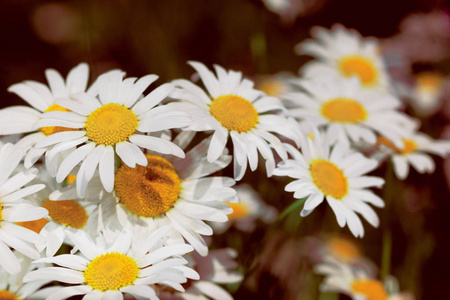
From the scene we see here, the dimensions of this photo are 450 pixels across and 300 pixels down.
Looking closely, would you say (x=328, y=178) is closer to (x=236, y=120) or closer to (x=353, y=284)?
(x=236, y=120)

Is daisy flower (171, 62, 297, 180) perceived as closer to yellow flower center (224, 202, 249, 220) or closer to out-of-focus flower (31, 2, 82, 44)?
yellow flower center (224, 202, 249, 220)

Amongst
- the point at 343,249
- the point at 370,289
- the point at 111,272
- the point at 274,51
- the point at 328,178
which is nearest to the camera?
the point at 111,272

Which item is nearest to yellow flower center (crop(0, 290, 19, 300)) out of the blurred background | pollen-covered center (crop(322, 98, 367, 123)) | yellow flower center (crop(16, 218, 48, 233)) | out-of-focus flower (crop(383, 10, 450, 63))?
yellow flower center (crop(16, 218, 48, 233))

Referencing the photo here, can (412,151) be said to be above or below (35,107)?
above

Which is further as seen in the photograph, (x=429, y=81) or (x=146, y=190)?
(x=429, y=81)

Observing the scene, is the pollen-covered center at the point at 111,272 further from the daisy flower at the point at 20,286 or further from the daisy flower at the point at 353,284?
the daisy flower at the point at 353,284

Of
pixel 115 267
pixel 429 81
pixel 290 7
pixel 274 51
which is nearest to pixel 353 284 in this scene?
pixel 115 267

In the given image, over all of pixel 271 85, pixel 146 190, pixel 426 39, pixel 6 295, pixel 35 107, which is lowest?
pixel 6 295

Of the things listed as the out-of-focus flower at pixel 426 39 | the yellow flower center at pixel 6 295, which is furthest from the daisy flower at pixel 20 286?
the out-of-focus flower at pixel 426 39
